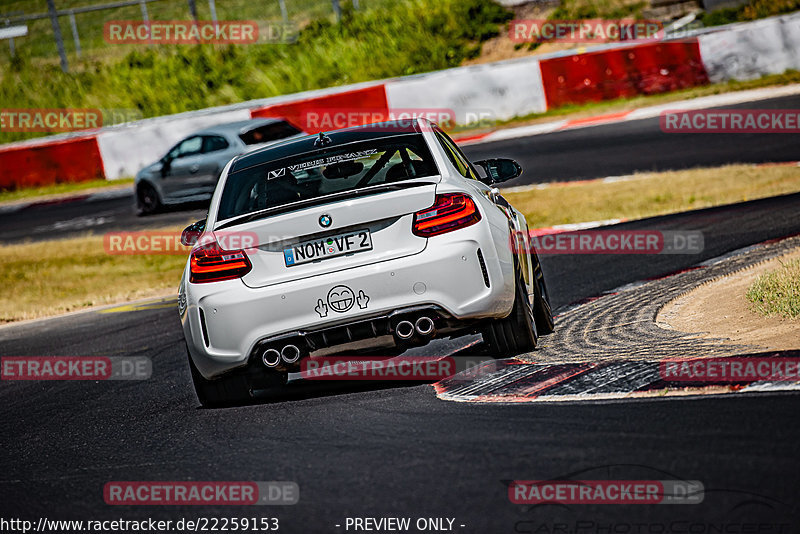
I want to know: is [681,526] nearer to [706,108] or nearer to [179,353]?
[179,353]

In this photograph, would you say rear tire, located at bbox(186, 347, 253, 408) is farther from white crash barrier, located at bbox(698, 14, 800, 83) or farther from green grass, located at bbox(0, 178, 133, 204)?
green grass, located at bbox(0, 178, 133, 204)

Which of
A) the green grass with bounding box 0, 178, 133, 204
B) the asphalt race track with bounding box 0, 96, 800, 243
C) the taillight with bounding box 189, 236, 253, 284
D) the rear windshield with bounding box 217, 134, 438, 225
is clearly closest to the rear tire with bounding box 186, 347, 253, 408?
the taillight with bounding box 189, 236, 253, 284

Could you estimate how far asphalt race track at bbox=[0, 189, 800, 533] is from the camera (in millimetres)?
4051

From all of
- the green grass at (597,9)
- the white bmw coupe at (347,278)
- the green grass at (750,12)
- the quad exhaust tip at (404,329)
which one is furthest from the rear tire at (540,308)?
the green grass at (597,9)

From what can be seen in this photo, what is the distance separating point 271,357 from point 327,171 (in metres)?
1.32

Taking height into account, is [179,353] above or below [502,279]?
below

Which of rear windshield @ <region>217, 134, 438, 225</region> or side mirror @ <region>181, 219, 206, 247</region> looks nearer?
rear windshield @ <region>217, 134, 438, 225</region>

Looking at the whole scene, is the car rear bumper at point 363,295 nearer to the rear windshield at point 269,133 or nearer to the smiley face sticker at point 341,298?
the smiley face sticker at point 341,298

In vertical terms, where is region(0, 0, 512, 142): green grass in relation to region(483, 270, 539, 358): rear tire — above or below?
above

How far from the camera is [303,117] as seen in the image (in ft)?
81.5

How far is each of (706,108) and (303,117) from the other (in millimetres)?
8610

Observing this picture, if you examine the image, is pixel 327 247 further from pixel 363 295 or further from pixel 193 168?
pixel 193 168

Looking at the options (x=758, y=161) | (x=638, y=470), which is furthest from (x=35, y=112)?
(x=638, y=470)

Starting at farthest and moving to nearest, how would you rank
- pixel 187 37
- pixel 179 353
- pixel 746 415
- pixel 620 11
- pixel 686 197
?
pixel 187 37 < pixel 620 11 < pixel 686 197 < pixel 179 353 < pixel 746 415
